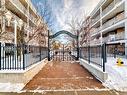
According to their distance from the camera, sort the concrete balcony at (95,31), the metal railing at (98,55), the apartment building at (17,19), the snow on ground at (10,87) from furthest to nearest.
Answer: the concrete balcony at (95,31) < the apartment building at (17,19) < the metal railing at (98,55) < the snow on ground at (10,87)

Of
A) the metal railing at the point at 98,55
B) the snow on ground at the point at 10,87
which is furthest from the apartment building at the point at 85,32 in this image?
the snow on ground at the point at 10,87

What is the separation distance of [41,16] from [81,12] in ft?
69.2

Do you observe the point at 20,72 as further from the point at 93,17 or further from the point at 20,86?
the point at 93,17

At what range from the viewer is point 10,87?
26.2ft

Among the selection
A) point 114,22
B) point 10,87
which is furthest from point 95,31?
point 10,87

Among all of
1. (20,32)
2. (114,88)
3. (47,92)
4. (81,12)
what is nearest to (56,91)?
(47,92)

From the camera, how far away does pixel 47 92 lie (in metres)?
7.33

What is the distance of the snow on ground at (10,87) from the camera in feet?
24.9

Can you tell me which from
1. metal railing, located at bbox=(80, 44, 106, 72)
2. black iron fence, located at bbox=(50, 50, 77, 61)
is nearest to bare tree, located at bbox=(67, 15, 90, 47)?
black iron fence, located at bbox=(50, 50, 77, 61)

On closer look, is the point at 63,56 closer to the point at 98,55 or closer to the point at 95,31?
the point at 98,55

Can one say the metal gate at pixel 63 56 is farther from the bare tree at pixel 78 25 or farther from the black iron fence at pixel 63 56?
the bare tree at pixel 78 25

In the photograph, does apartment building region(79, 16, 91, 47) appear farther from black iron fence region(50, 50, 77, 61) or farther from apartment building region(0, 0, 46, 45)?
apartment building region(0, 0, 46, 45)

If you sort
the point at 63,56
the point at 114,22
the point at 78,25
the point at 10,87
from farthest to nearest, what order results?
1. the point at 78,25
2. the point at 114,22
3. the point at 63,56
4. the point at 10,87

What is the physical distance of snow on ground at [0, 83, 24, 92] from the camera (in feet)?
24.9
